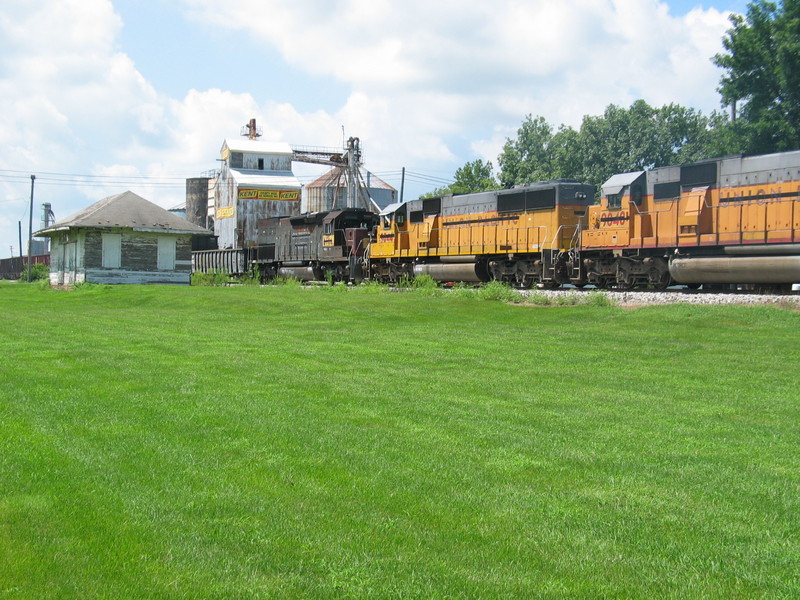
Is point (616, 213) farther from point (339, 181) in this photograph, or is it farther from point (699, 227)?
point (339, 181)

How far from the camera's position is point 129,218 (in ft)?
119

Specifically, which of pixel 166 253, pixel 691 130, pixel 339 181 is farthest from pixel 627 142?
pixel 166 253

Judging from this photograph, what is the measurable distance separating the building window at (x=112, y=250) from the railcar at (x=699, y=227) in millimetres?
21803

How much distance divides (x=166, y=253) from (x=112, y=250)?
2.49m

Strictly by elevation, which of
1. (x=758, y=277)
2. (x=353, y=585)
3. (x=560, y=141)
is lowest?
(x=353, y=585)

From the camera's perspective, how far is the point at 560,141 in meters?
77.9

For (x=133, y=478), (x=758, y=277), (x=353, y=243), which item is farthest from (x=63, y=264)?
(x=133, y=478)

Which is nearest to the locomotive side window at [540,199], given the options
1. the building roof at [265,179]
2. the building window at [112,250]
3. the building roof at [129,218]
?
the building roof at [129,218]

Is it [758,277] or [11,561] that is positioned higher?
[758,277]

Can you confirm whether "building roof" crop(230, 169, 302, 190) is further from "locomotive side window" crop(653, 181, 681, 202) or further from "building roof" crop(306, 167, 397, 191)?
"locomotive side window" crop(653, 181, 681, 202)

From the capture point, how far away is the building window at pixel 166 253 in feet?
122

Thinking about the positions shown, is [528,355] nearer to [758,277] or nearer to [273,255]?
[758,277]

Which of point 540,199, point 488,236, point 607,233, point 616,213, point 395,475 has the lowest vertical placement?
point 395,475

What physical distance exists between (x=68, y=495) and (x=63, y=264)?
3690cm
